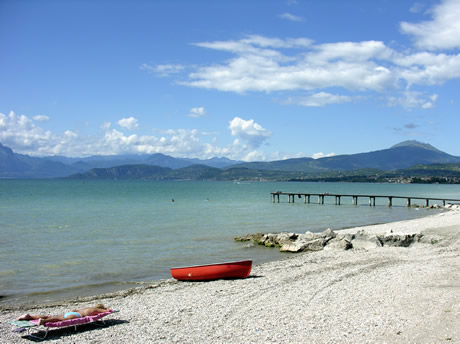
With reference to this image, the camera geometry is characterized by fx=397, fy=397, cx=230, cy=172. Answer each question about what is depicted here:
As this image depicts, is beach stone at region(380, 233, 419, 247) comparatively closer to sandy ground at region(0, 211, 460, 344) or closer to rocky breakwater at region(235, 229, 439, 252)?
rocky breakwater at region(235, 229, 439, 252)

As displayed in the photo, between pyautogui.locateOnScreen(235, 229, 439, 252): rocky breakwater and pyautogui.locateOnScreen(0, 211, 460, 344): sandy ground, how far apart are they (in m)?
4.02

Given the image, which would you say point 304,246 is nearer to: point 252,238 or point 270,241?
point 270,241

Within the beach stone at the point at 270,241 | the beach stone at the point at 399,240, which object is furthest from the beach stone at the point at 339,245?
the beach stone at the point at 270,241

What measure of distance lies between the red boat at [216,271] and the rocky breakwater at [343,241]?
7481mm

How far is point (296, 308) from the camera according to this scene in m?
10.9

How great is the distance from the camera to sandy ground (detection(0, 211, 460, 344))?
8.87 metres

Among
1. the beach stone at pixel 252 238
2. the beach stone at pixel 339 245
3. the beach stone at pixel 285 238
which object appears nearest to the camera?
the beach stone at pixel 339 245

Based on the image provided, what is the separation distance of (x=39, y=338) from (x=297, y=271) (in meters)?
9.93

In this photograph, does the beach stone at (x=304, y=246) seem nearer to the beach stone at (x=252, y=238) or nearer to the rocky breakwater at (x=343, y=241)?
the rocky breakwater at (x=343, y=241)

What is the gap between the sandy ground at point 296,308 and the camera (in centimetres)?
887

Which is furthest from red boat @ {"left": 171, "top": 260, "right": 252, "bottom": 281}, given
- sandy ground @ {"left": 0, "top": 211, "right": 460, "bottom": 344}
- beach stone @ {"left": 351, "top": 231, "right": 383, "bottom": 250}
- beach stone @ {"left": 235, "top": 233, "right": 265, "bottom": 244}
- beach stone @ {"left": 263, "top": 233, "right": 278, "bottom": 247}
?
beach stone @ {"left": 235, "top": 233, "right": 265, "bottom": 244}

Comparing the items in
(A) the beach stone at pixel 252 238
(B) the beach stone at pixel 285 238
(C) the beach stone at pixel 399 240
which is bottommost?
(A) the beach stone at pixel 252 238

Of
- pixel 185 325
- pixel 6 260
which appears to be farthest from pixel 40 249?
pixel 185 325

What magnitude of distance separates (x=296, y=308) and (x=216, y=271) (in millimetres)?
5054
